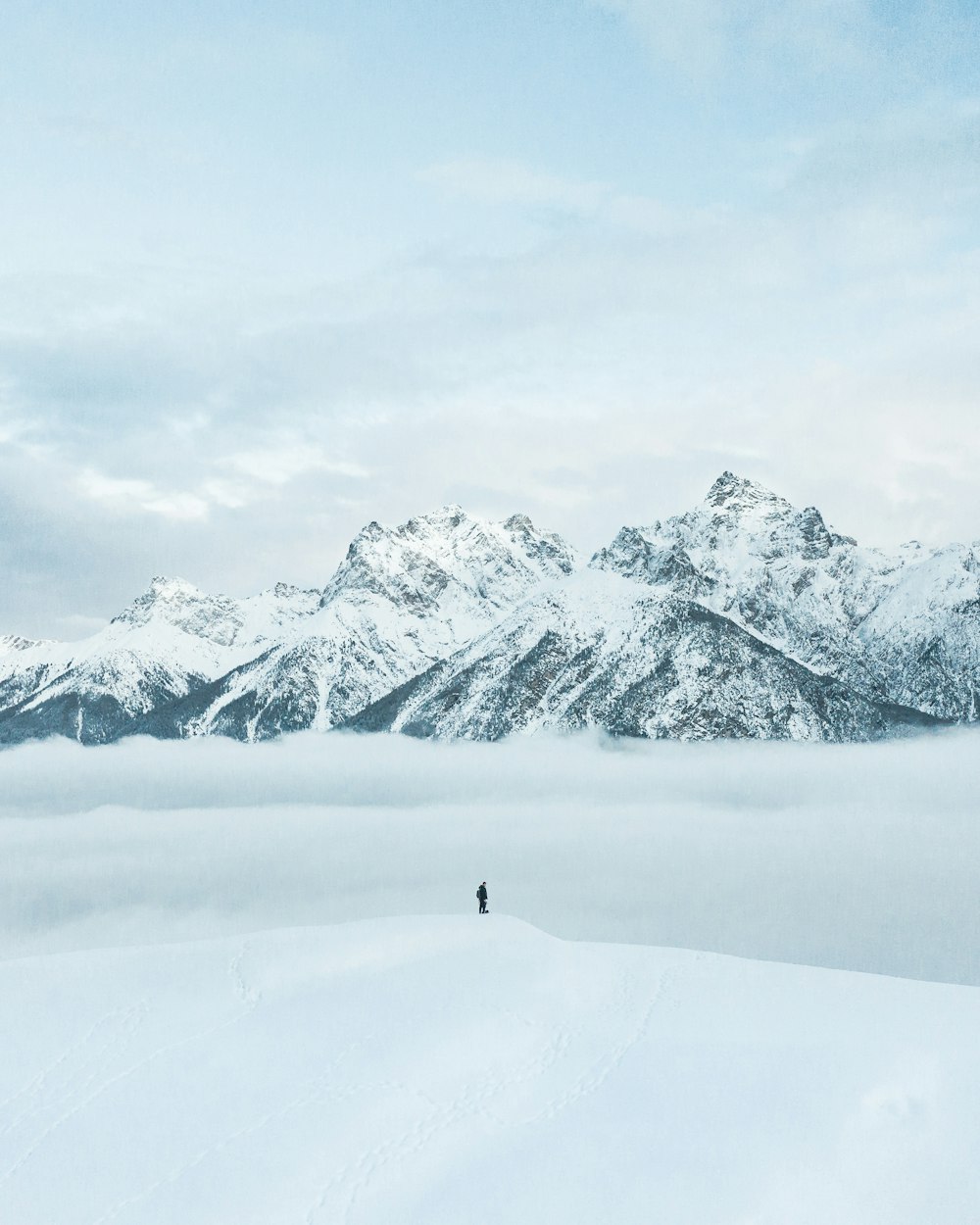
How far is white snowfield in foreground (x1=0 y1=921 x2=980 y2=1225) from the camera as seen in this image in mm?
24875

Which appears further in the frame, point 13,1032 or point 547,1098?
point 13,1032

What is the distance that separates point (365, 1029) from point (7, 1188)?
1213 cm

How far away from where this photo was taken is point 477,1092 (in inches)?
1190

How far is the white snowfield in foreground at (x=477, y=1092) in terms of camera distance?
24875mm

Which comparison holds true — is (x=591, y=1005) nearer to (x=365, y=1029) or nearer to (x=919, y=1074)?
(x=365, y=1029)

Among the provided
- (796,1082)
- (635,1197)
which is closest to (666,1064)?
(796,1082)

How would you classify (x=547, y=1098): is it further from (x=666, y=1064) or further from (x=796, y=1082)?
(x=796, y=1082)

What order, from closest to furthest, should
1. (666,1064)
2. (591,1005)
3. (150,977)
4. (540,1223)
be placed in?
(540,1223) < (666,1064) < (591,1005) < (150,977)

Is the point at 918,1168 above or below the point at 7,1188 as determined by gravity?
above

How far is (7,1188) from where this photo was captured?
26859 mm

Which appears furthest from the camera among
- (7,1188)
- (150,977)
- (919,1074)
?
(150,977)

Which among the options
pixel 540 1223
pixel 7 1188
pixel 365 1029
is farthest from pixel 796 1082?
pixel 7 1188

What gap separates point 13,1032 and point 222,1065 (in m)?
9.55

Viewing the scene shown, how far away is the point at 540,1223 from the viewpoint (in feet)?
77.9
